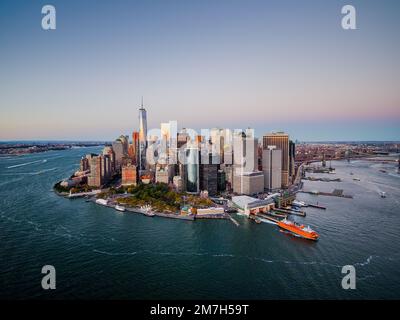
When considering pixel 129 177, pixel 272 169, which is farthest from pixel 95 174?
pixel 272 169

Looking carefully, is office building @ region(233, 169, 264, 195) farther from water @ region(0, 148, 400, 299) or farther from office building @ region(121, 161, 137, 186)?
office building @ region(121, 161, 137, 186)

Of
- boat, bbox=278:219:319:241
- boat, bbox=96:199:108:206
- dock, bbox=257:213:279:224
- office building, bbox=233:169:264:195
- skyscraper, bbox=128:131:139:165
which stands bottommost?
dock, bbox=257:213:279:224

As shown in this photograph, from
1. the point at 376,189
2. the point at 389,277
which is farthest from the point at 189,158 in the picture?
the point at 376,189

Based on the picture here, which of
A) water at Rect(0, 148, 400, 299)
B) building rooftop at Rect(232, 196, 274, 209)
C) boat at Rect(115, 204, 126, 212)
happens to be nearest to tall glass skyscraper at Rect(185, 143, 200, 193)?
building rooftop at Rect(232, 196, 274, 209)

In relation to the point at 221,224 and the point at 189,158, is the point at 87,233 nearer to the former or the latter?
the point at 221,224

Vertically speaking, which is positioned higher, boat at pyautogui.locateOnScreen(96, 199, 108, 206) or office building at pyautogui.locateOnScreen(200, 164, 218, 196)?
office building at pyautogui.locateOnScreen(200, 164, 218, 196)
